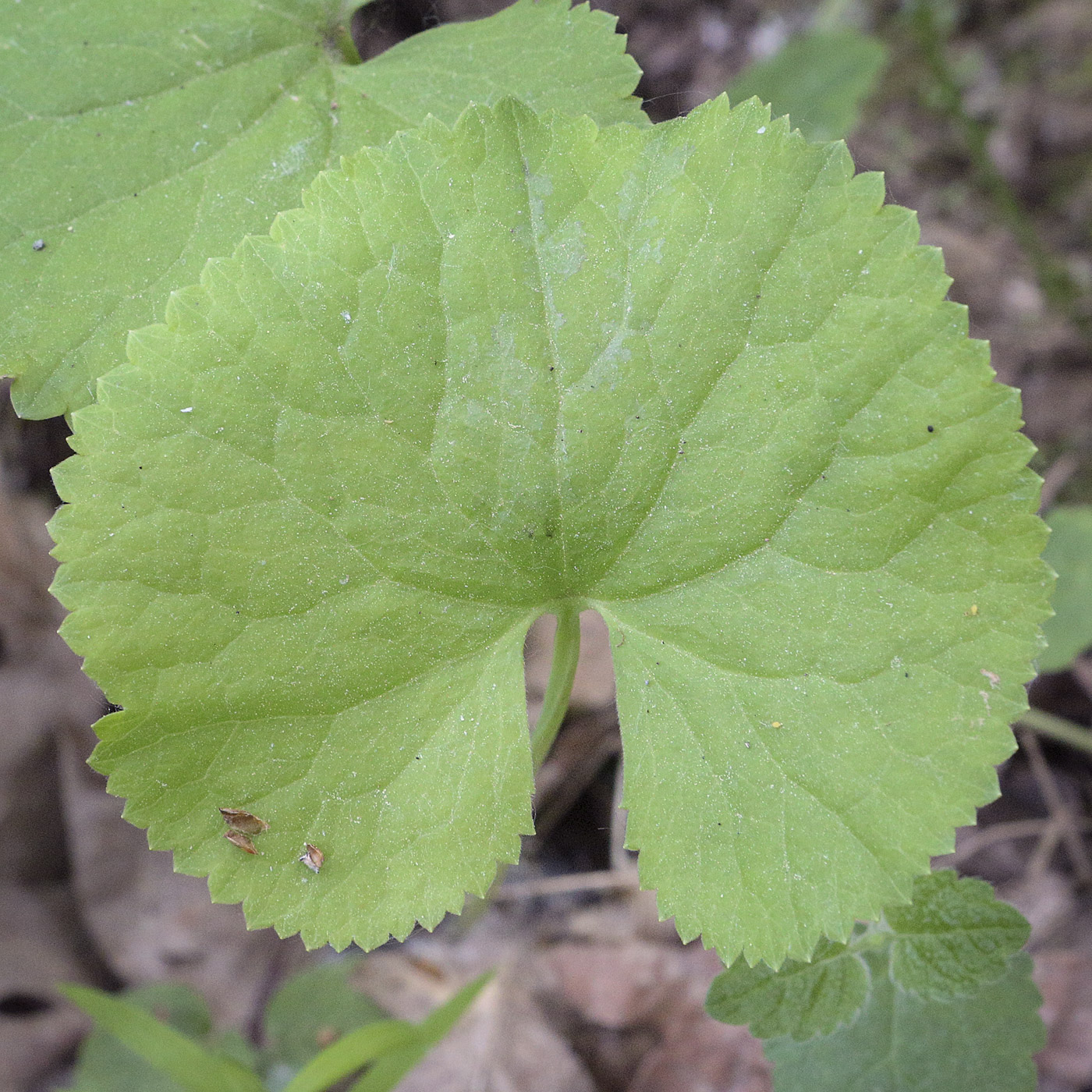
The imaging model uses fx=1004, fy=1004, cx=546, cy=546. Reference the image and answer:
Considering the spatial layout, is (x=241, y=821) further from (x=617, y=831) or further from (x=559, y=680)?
(x=617, y=831)

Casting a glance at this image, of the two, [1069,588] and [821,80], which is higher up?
[821,80]

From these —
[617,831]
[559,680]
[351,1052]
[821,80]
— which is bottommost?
[351,1052]

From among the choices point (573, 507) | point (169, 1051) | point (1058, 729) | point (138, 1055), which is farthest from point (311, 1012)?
point (1058, 729)

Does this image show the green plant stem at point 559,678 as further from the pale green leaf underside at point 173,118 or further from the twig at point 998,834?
the twig at point 998,834

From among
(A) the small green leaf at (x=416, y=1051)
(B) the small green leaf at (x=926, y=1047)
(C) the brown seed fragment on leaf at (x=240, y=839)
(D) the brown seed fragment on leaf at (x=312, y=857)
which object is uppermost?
(C) the brown seed fragment on leaf at (x=240, y=839)

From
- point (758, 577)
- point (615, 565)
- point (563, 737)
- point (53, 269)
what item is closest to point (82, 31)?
point (53, 269)

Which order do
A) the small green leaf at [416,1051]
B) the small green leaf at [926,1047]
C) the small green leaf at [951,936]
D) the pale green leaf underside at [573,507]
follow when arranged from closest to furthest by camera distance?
1. the pale green leaf underside at [573,507]
2. the small green leaf at [951,936]
3. the small green leaf at [926,1047]
4. the small green leaf at [416,1051]

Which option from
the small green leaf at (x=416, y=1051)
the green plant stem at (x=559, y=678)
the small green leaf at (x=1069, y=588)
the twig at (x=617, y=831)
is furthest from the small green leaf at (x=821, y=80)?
the small green leaf at (x=416, y=1051)
